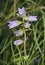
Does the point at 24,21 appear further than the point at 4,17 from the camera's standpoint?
No

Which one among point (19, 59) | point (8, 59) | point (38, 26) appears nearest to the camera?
point (19, 59)

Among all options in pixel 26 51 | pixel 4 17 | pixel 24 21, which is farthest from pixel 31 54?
pixel 4 17

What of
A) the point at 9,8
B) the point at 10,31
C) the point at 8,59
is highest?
the point at 9,8

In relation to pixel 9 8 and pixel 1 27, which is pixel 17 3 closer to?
pixel 9 8

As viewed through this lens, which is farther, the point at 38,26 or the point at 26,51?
the point at 38,26

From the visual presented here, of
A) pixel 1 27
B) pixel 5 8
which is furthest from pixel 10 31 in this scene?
pixel 5 8

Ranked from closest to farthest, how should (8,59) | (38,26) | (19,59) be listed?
(19,59) → (8,59) → (38,26)

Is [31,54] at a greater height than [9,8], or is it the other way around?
[9,8]

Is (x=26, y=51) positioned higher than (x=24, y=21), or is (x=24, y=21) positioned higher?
(x=24, y=21)

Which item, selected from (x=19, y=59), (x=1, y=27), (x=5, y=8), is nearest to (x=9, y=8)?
(x=5, y=8)

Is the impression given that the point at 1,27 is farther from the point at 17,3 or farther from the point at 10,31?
the point at 17,3
